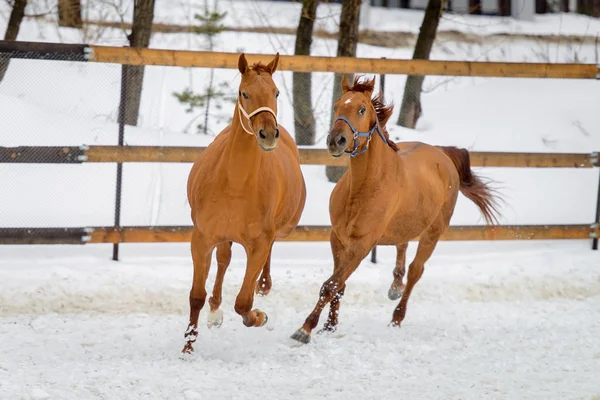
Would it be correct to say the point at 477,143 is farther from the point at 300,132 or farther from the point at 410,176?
the point at 410,176

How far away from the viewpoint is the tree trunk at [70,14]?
1466 cm

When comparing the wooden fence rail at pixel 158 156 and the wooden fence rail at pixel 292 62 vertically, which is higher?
the wooden fence rail at pixel 292 62

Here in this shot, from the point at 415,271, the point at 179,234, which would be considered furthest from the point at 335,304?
the point at 179,234

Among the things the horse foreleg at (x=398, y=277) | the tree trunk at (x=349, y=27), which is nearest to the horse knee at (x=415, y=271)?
the horse foreleg at (x=398, y=277)

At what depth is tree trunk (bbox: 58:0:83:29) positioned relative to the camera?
14664mm

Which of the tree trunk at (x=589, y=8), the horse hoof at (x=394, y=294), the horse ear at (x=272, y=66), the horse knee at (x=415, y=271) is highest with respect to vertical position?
the horse ear at (x=272, y=66)

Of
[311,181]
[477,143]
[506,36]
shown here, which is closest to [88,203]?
[311,181]

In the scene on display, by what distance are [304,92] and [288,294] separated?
3051 millimetres

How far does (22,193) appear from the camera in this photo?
302 inches

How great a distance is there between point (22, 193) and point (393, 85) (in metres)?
8.66

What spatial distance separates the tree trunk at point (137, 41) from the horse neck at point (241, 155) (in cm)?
425

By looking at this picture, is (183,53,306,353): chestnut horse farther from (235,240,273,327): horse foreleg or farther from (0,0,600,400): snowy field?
(0,0,600,400): snowy field

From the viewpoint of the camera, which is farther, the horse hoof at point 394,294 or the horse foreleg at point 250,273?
the horse hoof at point 394,294

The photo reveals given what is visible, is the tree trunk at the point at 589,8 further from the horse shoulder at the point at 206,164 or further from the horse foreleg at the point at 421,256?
the horse shoulder at the point at 206,164
